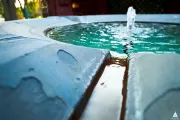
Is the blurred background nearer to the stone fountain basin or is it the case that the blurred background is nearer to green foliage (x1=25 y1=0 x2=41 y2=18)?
green foliage (x1=25 y1=0 x2=41 y2=18)

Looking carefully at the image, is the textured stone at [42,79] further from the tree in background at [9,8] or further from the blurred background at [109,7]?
the blurred background at [109,7]

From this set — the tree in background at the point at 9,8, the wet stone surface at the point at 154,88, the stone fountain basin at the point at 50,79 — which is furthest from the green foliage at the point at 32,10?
the wet stone surface at the point at 154,88

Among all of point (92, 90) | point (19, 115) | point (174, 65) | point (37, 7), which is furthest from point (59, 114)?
point (37, 7)

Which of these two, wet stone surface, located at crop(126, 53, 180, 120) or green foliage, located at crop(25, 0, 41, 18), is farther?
green foliage, located at crop(25, 0, 41, 18)

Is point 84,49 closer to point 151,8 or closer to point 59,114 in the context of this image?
point 59,114

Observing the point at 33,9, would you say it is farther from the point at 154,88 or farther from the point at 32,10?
the point at 154,88

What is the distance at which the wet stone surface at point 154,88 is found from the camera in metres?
0.92

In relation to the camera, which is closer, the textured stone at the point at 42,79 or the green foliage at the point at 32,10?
the textured stone at the point at 42,79

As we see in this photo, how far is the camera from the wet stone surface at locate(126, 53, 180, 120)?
92 cm

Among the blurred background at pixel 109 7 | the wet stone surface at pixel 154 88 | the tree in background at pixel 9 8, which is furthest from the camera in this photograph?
the blurred background at pixel 109 7

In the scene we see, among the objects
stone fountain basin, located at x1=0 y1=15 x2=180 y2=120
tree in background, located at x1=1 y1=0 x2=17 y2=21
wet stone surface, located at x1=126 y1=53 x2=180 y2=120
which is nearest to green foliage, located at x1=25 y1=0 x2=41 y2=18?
tree in background, located at x1=1 y1=0 x2=17 y2=21

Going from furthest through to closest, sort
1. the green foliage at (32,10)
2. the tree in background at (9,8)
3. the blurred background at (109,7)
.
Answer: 1. the green foliage at (32,10)
2. the blurred background at (109,7)
3. the tree in background at (9,8)

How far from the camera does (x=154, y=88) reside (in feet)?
3.49

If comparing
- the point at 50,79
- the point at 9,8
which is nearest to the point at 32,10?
the point at 9,8
